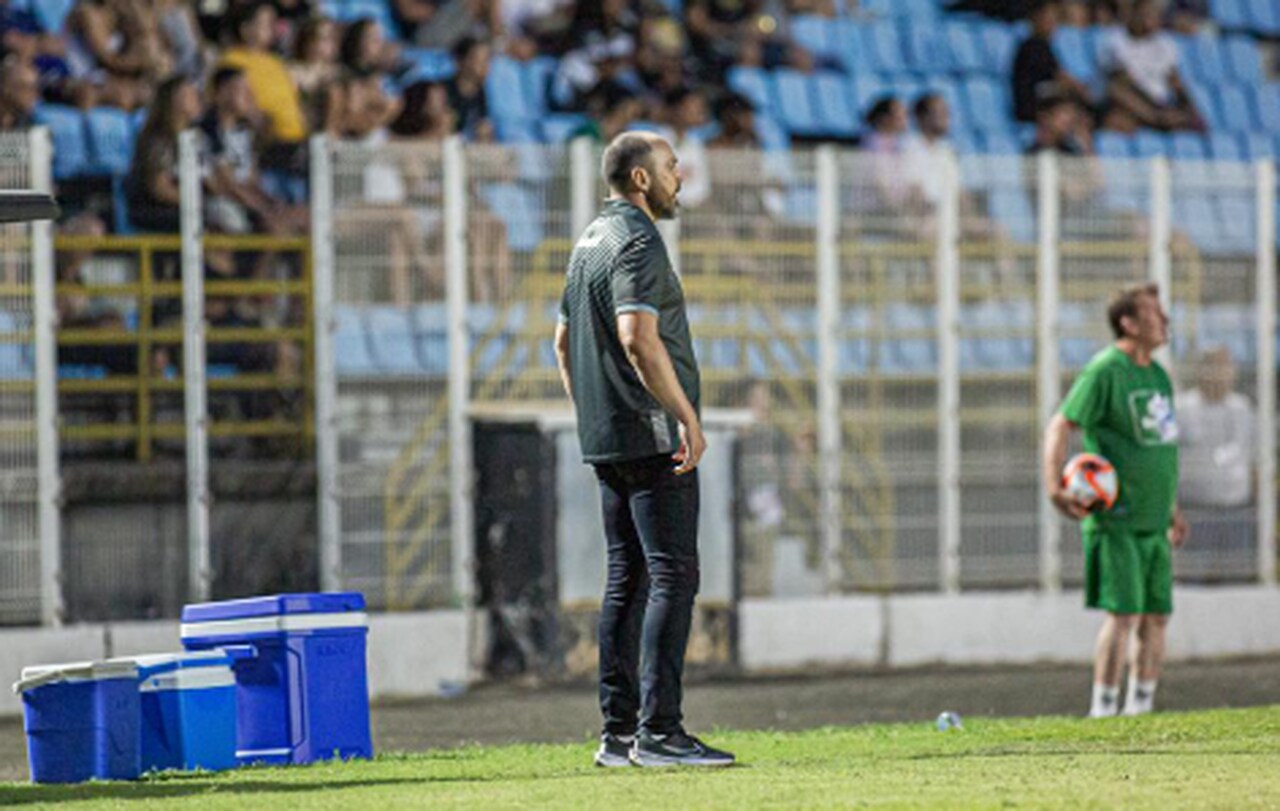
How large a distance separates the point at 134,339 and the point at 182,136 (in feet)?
3.63

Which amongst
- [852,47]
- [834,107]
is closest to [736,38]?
[834,107]

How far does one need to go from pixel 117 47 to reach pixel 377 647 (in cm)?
421

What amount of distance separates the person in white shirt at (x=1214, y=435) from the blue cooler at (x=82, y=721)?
9.16 m

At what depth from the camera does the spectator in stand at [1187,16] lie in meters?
21.2

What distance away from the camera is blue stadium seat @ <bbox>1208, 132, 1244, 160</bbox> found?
20.7 meters

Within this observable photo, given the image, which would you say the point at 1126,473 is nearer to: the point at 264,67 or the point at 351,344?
the point at 351,344

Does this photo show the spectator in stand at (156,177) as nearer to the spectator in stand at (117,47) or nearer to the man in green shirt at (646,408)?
the spectator in stand at (117,47)

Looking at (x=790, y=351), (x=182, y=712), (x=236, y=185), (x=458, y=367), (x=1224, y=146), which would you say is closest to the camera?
(x=182, y=712)

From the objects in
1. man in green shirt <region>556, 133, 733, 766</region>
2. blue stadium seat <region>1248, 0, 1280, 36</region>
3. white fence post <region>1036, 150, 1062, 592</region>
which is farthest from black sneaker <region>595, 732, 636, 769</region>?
blue stadium seat <region>1248, 0, 1280, 36</region>

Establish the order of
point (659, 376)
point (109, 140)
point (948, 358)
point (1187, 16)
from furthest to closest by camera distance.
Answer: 1. point (1187, 16)
2. point (948, 358)
3. point (109, 140)
4. point (659, 376)

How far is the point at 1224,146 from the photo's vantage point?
20812 mm

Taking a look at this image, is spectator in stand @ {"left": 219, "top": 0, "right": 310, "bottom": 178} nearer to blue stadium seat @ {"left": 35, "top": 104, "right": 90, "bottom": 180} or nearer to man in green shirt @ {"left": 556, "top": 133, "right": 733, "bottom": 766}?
blue stadium seat @ {"left": 35, "top": 104, "right": 90, "bottom": 180}

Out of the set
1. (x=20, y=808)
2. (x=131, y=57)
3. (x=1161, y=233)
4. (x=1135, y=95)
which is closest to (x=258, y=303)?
(x=131, y=57)

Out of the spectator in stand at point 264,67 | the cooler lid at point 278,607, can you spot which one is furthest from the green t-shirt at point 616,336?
the spectator in stand at point 264,67
